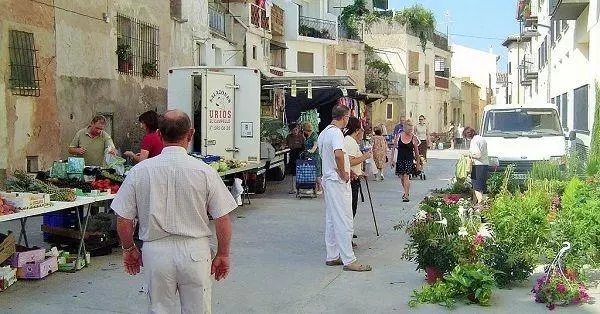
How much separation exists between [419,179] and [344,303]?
47.7 ft

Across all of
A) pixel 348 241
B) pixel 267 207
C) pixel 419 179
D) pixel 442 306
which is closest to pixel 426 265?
pixel 442 306

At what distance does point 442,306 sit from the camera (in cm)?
701

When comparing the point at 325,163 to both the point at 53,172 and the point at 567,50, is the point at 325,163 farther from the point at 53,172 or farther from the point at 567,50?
the point at 567,50

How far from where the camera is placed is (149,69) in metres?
20.1

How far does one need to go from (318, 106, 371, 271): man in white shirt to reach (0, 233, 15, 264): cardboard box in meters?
3.54

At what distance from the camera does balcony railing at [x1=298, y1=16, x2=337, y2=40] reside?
43.3 metres

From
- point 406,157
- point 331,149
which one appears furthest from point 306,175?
point 331,149

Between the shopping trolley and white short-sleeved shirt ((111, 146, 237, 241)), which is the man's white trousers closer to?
white short-sleeved shirt ((111, 146, 237, 241))

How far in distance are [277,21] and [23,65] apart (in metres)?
26.4

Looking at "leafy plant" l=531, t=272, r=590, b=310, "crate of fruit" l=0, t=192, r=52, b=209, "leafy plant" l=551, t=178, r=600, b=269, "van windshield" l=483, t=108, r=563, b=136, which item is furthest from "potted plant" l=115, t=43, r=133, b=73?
"leafy plant" l=531, t=272, r=590, b=310

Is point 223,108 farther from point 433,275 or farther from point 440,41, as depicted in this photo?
point 440,41

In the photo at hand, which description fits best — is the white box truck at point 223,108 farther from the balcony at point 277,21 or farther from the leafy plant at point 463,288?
the balcony at point 277,21

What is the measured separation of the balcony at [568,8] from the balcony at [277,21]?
1928 centimetres

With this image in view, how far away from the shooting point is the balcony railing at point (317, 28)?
43.3 metres
